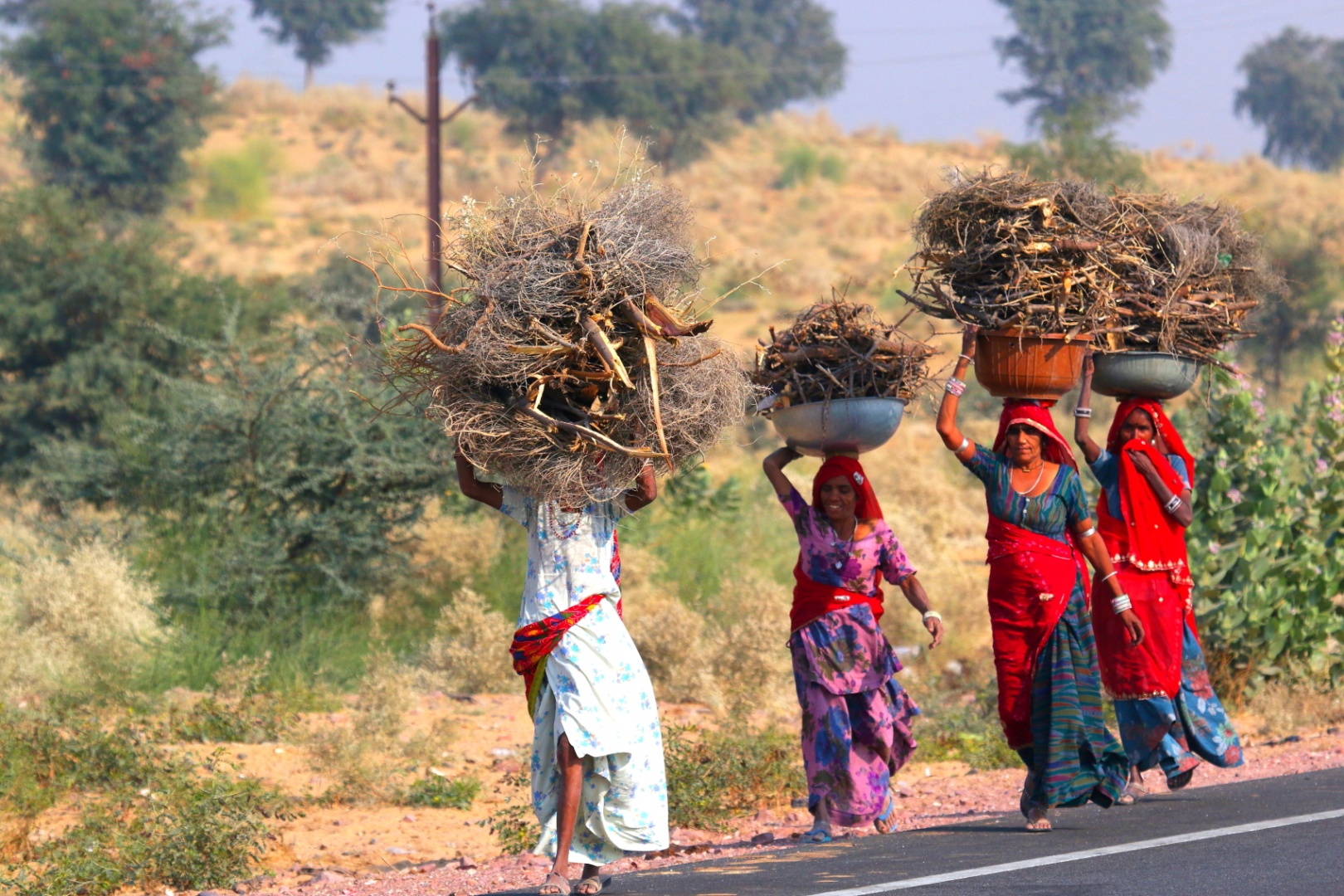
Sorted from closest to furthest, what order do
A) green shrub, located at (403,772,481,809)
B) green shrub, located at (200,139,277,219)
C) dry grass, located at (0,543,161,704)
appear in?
green shrub, located at (403,772,481,809), dry grass, located at (0,543,161,704), green shrub, located at (200,139,277,219)

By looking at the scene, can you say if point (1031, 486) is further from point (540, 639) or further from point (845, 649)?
point (540, 639)

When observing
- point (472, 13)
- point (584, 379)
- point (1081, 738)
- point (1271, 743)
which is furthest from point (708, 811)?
point (472, 13)

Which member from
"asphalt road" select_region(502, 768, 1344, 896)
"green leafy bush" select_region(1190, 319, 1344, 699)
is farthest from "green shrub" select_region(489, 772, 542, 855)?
"green leafy bush" select_region(1190, 319, 1344, 699)

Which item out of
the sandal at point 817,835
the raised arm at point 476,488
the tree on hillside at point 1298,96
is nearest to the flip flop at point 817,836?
the sandal at point 817,835

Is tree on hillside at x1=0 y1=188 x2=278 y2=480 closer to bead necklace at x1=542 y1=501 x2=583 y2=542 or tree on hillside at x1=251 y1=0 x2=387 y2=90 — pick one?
bead necklace at x1=542 y1=501 x2=583 y2=542

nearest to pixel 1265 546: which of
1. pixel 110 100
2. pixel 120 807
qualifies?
pixel 120 807

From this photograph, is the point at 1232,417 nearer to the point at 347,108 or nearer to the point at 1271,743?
the point at 1271,743

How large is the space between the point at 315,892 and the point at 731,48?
5301 centimetres

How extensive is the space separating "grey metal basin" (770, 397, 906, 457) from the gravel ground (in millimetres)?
1782

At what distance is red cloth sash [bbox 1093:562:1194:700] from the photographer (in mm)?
7332

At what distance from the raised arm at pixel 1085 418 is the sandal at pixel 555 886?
3509 mm

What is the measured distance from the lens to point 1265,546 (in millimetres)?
10055

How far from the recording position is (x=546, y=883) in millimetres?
5344

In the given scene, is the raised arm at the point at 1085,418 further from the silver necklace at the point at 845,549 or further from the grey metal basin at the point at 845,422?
the silver necklace at the point at 845,549
